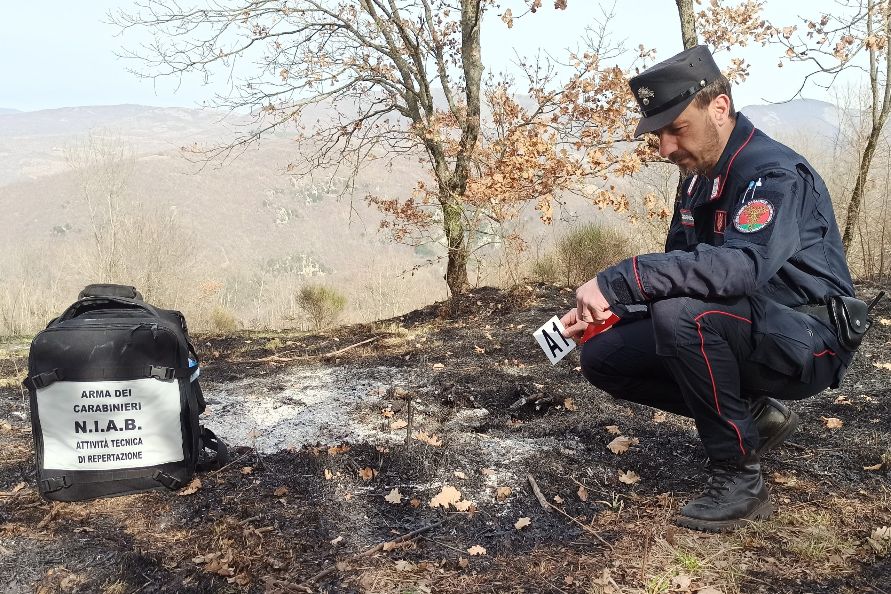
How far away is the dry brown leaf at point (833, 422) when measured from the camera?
3.26 m

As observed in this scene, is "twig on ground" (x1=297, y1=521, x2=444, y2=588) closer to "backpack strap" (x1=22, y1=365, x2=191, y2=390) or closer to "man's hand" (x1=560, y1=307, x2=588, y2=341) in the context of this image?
"man's hand" (x1=560, y1=307, x2=588, y2=341)

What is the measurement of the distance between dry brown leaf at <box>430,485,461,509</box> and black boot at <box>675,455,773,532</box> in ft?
2.85

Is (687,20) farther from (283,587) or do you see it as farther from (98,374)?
(283,587)

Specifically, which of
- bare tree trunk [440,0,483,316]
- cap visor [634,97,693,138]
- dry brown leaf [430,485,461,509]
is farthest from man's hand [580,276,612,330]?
bare tree trunk [440,0,483,316]

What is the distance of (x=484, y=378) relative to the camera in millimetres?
4434

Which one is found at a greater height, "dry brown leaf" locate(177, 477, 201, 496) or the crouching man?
the crouching man

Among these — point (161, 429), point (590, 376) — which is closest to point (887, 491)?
point (590, 376)

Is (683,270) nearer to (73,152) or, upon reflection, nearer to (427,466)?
(427,466)

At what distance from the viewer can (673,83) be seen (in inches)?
89.4

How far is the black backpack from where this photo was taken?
2.57 meters

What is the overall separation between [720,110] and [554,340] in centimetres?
109

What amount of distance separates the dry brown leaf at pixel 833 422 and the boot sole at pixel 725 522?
1.27 meters

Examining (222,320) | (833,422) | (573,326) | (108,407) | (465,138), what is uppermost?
(465,138)

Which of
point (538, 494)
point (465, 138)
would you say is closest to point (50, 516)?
point (538, 494)
